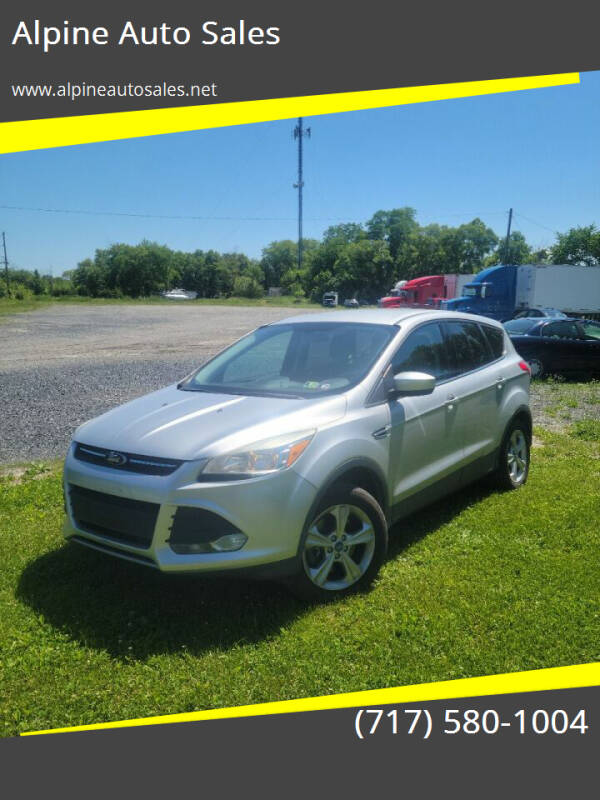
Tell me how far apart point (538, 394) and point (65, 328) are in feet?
75.0

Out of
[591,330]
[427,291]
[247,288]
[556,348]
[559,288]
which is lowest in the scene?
[556,348]

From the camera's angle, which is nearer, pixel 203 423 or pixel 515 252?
pixel 203 423

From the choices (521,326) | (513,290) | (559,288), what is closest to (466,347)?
(521,326)

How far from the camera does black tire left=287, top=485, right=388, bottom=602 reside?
3.55 m

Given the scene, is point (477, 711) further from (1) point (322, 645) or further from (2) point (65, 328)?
(2) point (65, 328)

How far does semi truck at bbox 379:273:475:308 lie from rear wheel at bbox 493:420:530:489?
28.1 metres

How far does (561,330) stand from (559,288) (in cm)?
1225

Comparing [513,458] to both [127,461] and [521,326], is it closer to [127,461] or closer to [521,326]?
[127,461]

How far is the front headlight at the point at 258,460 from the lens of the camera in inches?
129

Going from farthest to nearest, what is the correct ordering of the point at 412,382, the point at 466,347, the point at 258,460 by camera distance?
the point at 466,347 < the point at 412,382 < the point at 258,460

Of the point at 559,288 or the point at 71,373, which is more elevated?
the point at 559,288

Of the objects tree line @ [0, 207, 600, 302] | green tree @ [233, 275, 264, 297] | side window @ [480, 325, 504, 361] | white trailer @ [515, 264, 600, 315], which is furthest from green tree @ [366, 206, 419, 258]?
side window @ [480, 325, 504, 361]

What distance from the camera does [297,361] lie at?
15.5ft

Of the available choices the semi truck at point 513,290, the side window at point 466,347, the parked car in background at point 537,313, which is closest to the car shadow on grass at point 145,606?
the side window at point 466,347
